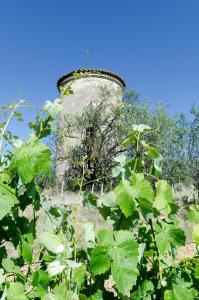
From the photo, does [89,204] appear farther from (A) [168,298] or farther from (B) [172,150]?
(B) [172,150]

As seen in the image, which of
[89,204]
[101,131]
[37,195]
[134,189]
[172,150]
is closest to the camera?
[134,189]

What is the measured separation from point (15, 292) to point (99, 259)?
357 mm

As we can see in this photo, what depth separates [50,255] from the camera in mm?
1772

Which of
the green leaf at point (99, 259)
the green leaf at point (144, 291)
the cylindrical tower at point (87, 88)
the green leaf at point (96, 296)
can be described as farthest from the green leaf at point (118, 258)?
the cylindrical tower at point (87, 88)

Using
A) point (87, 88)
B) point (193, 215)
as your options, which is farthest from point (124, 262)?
point (87, 88)

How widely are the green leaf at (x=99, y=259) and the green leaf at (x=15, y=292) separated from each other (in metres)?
0.29

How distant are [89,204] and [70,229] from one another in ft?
0.53

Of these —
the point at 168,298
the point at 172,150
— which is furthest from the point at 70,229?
the point at 172,150

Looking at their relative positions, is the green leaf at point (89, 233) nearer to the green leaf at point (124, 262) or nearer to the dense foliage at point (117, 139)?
the green leaf at point (124, 262)

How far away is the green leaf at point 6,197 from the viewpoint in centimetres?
158

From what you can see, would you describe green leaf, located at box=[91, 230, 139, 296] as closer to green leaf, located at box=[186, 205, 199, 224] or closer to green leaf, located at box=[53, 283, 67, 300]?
green leaf, located at box=[53, 283, 67, 300]

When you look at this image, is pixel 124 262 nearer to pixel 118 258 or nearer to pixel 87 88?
pixel 118 258

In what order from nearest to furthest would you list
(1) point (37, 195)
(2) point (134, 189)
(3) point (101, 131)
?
(2) point (134, 189) < (1) point (37, 195) < (3) point (101, 131)

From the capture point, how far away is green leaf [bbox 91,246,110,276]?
1.55 metres
